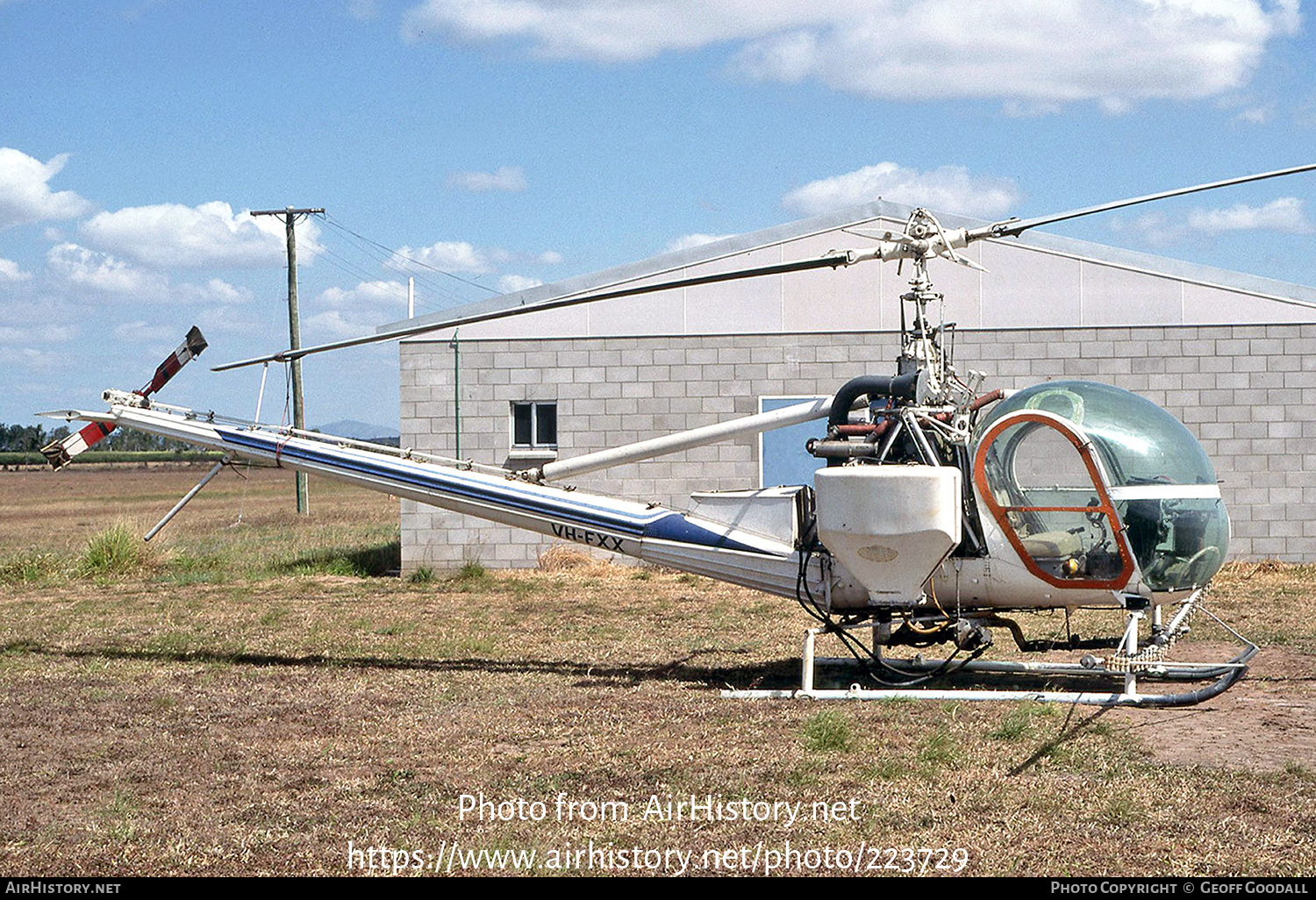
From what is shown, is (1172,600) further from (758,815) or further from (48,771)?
(48,771)

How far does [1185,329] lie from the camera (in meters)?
16.3

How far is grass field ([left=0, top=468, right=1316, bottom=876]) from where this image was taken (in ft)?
17.8

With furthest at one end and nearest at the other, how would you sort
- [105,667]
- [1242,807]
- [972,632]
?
[105,667], [972,632], [1242,807]

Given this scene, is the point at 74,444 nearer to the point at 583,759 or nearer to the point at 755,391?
the point at 583,759

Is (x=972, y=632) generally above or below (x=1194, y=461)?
below

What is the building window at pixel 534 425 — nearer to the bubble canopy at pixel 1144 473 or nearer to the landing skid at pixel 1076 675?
the landing skid at pixel 1076 675

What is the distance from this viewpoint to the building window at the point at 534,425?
17250 millimetres

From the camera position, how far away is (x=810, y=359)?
658 inches

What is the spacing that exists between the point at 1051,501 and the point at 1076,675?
1640 mm

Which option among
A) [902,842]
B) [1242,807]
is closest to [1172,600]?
[1242,807]

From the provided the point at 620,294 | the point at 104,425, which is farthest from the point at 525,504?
the point at 104,425

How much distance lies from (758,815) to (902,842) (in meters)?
0.71

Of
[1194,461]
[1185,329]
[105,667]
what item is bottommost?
[105,667]

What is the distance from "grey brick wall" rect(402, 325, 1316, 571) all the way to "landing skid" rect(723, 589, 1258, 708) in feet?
24.0
